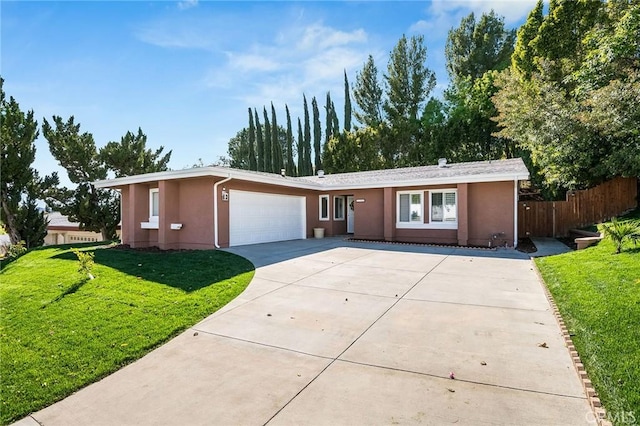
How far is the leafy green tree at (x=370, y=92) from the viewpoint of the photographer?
3378 cm

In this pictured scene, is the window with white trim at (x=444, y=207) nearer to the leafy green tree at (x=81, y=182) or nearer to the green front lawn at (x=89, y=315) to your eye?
the green front lawn at (x=89, y=315)

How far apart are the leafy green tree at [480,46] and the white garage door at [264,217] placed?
70.9ft

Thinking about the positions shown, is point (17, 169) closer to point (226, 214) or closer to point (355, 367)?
point (226, 214)

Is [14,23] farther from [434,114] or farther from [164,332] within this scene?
[434,114]

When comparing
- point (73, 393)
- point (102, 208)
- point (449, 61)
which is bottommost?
point (73, 393)

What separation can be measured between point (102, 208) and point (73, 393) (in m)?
20.2

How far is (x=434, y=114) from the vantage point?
1178 inches

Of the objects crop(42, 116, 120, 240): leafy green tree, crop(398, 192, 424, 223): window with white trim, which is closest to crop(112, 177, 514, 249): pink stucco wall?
crop(398, 192, 424, 223): window with white trim

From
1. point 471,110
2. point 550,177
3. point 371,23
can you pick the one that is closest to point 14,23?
point 371,23

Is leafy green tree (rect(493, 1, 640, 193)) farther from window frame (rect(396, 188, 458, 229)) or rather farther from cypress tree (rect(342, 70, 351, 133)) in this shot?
cypress tree (rect(342, 70, 351, 133))

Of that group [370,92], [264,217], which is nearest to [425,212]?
[264,217]

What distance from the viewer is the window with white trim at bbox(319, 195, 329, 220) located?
1847 cm

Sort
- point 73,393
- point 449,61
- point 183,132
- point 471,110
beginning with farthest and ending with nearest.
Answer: point 449,61
point 471,110
point 183,132
point 73,393

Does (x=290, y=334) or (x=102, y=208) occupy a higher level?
(x=102, y=208)
